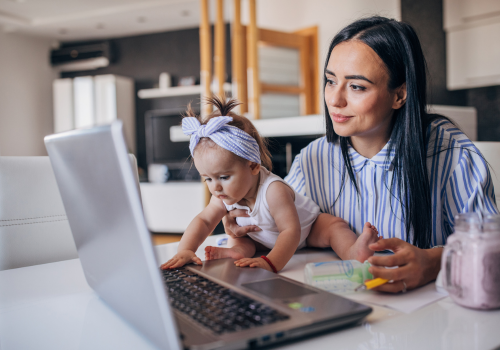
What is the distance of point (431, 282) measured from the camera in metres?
0.68

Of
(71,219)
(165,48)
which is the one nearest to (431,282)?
(71,219)

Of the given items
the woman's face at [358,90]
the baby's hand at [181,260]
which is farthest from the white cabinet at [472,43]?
the baby's hand at [181,260]

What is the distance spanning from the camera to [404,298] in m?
0.61

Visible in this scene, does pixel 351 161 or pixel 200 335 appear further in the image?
pixel 351 161

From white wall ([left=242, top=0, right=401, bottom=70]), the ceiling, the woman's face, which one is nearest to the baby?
the woman's face

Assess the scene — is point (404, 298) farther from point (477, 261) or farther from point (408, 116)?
point (408, 116)

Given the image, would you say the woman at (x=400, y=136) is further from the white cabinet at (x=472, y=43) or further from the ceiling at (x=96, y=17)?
the ceiling at (x=96, y=17)

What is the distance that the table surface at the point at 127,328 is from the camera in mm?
467

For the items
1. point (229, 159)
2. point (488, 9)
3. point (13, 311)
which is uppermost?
point (488, 9)

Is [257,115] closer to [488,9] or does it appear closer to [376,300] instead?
[488,9]

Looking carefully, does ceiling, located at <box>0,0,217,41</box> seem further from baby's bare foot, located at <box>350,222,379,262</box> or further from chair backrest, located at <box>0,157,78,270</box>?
baby's bare foot, located at <box>350,222,379,262</box>

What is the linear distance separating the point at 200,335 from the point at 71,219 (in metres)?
0.33

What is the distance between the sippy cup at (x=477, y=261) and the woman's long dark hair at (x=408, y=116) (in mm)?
360

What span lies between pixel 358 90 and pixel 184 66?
5.13 m
